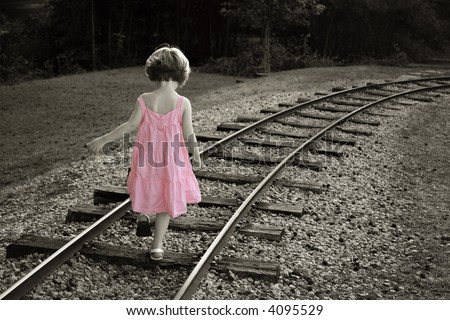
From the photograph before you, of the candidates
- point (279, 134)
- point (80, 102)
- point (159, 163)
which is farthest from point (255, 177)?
point (80, 102)

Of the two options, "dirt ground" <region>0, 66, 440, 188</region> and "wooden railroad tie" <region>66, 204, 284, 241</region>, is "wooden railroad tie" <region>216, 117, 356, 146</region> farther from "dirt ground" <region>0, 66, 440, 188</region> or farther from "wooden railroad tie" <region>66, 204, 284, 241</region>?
"wooden railroad tie" <region>66, 204, 284, 241</region>

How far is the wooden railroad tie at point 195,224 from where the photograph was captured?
5.48 m

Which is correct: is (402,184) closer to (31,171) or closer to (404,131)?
(404,131)

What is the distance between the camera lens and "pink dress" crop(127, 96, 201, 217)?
14.4 feet

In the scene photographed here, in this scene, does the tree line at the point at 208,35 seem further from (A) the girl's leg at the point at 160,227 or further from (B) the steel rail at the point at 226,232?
(A) the girl's leg at the point at 160,227

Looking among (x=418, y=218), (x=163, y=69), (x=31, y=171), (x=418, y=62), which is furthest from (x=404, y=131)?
(x=418, y=62)

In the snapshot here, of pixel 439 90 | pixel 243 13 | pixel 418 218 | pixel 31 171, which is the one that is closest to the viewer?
pixel 418 218

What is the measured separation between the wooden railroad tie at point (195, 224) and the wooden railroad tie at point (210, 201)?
0.49 metres

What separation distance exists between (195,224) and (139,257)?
850 mm

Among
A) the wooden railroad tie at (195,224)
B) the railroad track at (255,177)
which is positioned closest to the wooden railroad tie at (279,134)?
the railroad track at (255,177)

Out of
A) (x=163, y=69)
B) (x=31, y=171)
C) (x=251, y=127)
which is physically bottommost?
(x=31, y=171)

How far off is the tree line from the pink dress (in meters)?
18.1

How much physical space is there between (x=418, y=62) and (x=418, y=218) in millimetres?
18793

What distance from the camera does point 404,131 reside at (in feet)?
34.2
